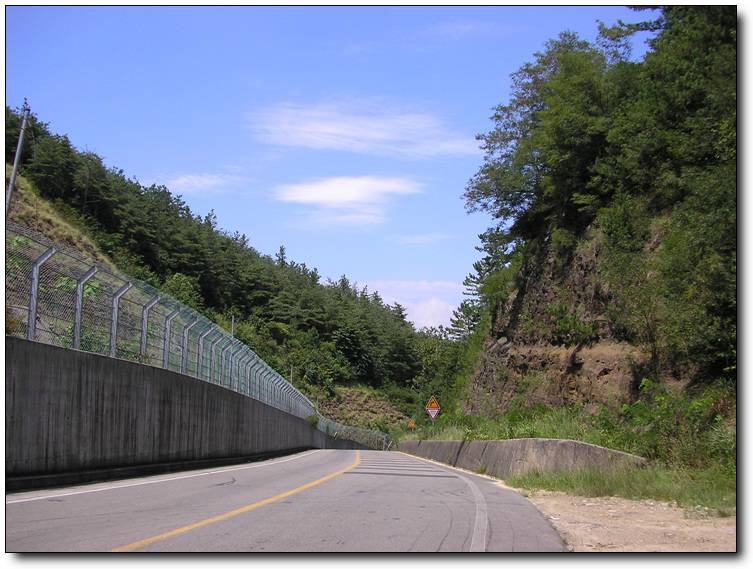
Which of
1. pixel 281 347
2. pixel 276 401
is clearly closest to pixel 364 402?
pixel 281 347

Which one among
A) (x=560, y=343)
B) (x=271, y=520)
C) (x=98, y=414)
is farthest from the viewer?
(x=560, y=343)

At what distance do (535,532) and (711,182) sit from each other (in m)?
9.82

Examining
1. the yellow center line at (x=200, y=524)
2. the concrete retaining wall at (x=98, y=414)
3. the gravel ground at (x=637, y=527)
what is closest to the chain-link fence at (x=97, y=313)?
the concrete retaining wall at (x=98, y=414)

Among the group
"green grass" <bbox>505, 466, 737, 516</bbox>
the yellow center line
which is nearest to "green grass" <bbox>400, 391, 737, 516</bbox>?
"green grass" <bbox>505, 466, 737, 516</bbox>

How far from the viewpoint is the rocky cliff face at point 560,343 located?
22.5 metres

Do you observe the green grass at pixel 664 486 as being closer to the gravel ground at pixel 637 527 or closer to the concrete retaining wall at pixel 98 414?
the gravel ground at pixel 637 527

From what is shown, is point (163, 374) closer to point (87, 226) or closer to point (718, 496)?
point (718, 496)

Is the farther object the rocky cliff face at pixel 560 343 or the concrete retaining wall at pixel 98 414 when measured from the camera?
the rocky cliff face at pixel 560 343

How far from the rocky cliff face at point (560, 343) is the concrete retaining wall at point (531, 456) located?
4.25 metres

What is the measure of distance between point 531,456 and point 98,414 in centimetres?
870

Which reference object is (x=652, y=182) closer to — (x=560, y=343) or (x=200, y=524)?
(x=560, y=343)

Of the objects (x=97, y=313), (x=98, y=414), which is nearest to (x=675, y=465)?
(x=98, y=414)

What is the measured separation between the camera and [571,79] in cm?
2762

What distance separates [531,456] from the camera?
1417 cm
